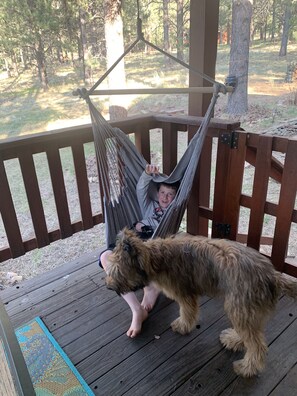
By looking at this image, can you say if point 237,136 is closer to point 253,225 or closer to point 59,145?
point 253,225

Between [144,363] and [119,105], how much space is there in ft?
17.1

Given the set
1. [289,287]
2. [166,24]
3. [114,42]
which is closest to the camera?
[289,287]

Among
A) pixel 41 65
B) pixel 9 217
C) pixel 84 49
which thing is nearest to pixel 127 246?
pixel 9 217

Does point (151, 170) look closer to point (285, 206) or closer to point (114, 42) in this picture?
point (285, 206)

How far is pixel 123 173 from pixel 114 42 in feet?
14.7

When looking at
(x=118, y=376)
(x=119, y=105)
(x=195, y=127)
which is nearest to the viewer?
(x=118, y=376)

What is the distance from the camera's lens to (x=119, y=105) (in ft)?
19.7

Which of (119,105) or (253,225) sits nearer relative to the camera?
(253,225)

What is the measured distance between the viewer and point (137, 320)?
1677 mm

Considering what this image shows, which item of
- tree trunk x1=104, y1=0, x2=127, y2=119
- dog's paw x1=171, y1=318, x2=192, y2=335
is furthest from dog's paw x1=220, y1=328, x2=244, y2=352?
tree trunk x1=104, y1=0, x2=127, y2=119

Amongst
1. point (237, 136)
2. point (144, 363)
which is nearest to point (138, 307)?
point (144, 363)

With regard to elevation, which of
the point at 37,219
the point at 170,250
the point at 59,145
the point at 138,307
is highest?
the point at 59,145

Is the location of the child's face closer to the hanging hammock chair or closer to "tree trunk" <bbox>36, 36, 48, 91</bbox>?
the hanging hammock chair

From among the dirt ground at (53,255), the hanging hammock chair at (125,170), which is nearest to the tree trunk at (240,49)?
the dirt ground at (53,255)
